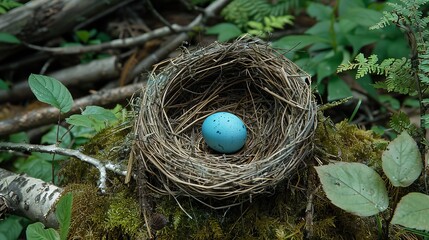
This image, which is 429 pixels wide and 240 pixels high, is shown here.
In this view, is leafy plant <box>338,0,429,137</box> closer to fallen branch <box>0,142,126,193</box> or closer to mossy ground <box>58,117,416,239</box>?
mossy ground <box>58,117,416,239</box>

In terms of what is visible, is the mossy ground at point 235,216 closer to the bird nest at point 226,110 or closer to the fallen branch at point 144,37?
the bird nest at point 226,110

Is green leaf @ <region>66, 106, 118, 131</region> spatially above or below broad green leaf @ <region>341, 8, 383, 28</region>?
above

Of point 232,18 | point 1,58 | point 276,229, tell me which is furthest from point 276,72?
point 1,58

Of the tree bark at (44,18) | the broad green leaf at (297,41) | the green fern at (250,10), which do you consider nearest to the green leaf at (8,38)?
the tree bark at (44,18)

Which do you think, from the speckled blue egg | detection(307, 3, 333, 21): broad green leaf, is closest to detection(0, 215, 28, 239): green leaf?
the speckled blue egg

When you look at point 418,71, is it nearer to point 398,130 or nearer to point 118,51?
point 398,130

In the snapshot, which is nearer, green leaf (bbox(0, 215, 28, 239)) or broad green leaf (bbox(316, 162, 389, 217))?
broad green leaf (bbox(316, 162, 389, 217))
